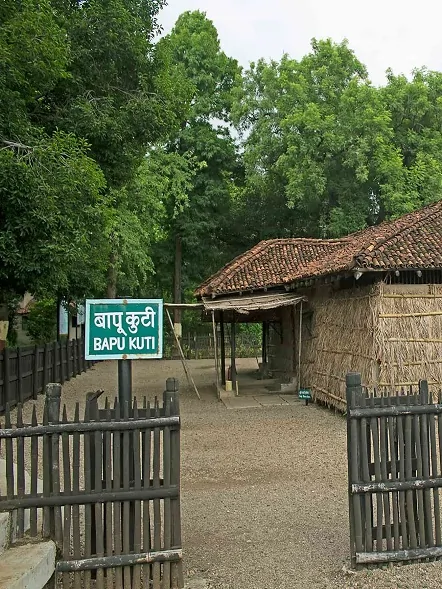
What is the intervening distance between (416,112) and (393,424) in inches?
1039

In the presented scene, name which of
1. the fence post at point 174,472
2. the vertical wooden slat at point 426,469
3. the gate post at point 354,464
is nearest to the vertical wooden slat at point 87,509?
the fence post at point 174,472

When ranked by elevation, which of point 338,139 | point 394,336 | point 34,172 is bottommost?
point 394,336

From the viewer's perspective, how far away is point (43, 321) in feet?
92.8

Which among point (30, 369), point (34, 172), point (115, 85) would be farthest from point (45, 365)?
point (34, 172)

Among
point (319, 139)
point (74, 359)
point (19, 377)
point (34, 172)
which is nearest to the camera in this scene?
point (34, 172)

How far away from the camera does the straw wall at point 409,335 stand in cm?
1066

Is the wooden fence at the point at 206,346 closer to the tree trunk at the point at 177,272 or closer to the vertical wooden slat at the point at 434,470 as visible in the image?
the tree trunk at the point at 177,272

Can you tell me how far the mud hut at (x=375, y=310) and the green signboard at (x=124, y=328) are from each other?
6990mm

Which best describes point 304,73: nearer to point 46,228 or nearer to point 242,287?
point 242,287

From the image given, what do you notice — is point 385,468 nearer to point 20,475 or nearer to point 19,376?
point 20,475

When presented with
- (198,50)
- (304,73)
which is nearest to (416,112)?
(304,73)

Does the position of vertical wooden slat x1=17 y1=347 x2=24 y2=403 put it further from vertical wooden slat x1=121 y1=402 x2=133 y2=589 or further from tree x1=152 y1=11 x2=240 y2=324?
→ tree x1=152 y1=11 x2=240 y2=324

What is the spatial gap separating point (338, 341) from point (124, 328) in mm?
8922

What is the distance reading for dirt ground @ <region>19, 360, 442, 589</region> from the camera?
431 cm
